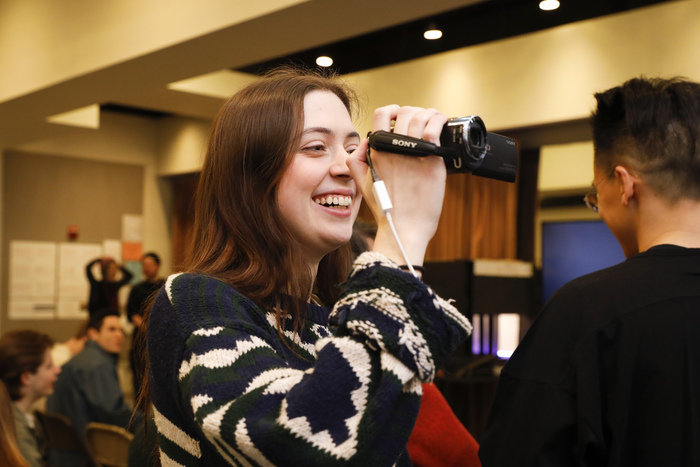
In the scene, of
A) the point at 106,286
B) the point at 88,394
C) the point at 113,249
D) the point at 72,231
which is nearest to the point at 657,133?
the point at 88,394

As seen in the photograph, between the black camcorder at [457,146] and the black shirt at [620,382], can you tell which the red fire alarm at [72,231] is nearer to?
the black shirt at [620,382]

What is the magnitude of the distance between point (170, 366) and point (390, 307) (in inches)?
10.6

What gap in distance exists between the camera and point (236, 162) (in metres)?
0.99

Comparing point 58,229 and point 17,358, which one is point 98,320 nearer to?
point 17,358

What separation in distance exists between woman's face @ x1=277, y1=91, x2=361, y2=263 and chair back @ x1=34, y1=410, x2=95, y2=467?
259 cm

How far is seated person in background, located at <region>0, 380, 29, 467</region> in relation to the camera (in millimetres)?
1992

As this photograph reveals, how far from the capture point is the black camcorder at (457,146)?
82cm

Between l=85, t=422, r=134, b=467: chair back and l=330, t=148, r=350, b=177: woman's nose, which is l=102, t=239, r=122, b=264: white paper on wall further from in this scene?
l=330, t=148, r=350, b=177: woman's nose

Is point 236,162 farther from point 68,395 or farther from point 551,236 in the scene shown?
point 551,236

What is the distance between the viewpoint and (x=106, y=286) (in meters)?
7.08

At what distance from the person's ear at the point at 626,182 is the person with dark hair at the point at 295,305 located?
1.77 ft

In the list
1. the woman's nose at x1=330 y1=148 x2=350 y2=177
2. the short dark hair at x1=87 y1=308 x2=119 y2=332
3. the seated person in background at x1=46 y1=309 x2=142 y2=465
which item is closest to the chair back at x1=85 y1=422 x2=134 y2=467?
the seated person in background at x1=46 y1=309 x2=142 y2=465

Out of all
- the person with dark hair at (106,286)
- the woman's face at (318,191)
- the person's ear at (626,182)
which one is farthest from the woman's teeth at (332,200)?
the person with dark hair at (106,286)

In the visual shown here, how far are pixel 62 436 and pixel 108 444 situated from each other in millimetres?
302
